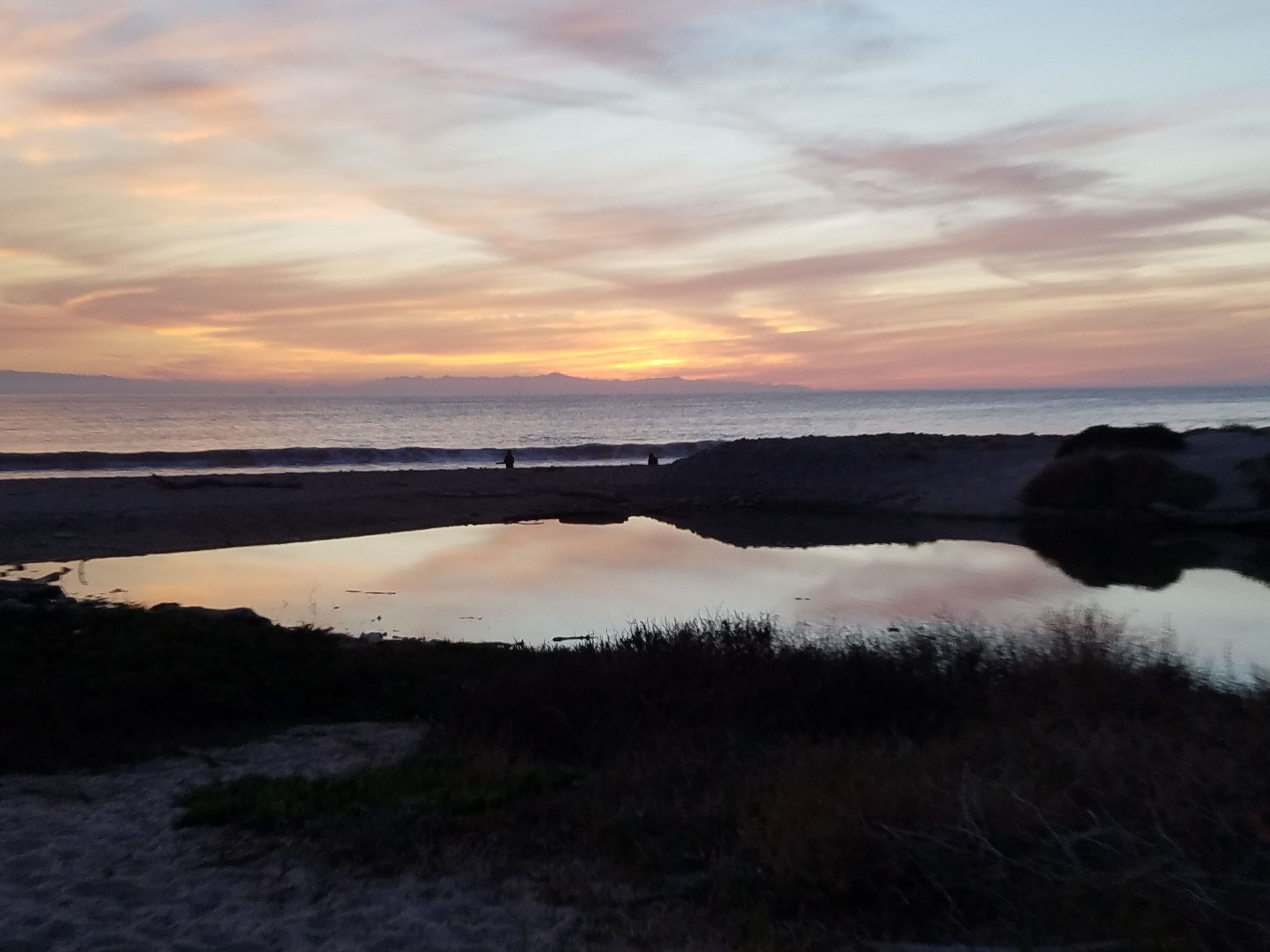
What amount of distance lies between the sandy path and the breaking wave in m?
37.8

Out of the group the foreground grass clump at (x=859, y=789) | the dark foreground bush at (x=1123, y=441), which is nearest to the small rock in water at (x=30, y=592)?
the foreground grass clump at (x=859, y=789)

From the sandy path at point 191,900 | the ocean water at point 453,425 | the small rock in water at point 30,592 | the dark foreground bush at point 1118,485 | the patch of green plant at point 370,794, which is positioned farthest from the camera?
the ocean water at point 453,425

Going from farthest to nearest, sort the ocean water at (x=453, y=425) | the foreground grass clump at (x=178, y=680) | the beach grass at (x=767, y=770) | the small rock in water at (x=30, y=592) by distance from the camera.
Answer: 1. the ocean water at (x=453, y=425)
2. the small rock in water at (x=30, y=592)
3. the foreground grass clump at (x=178, y=680)
4. the beach grass at (x=767, y=770)

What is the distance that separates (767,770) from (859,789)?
1.15m

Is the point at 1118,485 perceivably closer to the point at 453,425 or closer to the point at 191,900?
the point at 191,900

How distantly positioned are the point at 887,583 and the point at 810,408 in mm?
122859

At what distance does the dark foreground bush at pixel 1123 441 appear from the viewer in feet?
98.0

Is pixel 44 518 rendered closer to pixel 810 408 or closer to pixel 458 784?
pixel 458 784

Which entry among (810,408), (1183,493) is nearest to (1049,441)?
(1183,493)

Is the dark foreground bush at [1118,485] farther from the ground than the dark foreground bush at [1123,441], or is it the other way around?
the dark foreground bush at [1123,441]

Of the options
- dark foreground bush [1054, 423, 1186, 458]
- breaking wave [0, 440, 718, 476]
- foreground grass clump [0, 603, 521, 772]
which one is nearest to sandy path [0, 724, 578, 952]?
foreground grass clump [0, 603, 521, 772]

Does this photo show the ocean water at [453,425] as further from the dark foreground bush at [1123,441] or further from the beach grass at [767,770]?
the beach grass at [767,770]

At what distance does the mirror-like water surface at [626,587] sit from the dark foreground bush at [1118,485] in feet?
17.7

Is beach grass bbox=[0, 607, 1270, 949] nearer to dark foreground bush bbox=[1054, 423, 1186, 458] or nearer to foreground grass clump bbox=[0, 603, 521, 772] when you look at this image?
foreground grass clump bbox=[0, 603, 521, 772]
